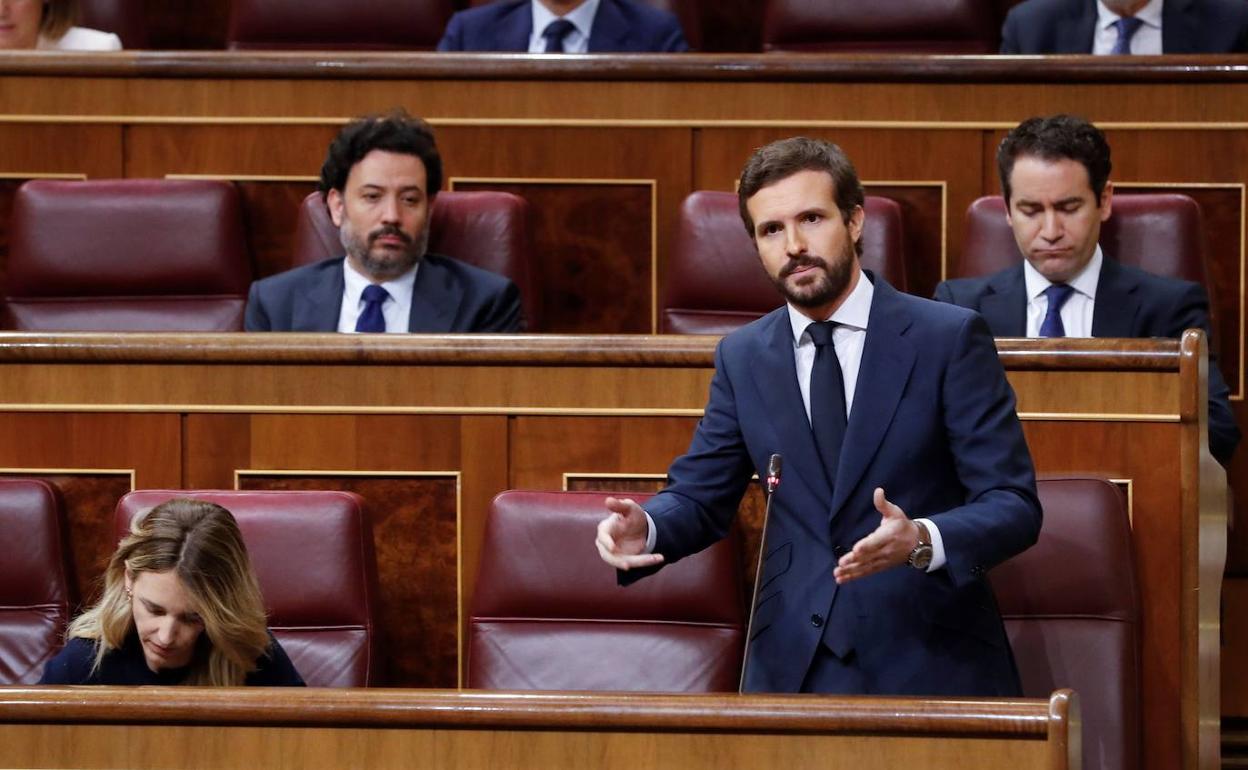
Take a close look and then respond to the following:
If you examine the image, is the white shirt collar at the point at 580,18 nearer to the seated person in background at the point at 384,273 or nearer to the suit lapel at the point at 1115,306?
the seated person in background at the point at 384,273

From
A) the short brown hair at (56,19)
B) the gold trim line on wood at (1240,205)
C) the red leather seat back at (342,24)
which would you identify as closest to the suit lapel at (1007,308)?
the gold trim line on wood at (1240,205)

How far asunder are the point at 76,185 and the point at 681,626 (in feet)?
2.24

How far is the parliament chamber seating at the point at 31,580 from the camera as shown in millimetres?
1043

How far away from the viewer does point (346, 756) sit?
27.0 inches

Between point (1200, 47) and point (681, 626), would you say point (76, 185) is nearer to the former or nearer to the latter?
point (681, 626)

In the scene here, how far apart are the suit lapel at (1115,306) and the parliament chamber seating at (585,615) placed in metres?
0.36

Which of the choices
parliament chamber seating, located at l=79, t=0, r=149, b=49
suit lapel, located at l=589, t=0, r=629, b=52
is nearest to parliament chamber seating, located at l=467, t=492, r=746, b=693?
suit lapel, located at l=589, t=0, r=629, b=52

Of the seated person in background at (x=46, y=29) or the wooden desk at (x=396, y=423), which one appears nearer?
the wooden desk at (x=396, y=423)

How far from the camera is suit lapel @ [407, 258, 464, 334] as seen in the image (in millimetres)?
1325

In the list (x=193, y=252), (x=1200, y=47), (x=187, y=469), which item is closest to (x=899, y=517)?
(x=187, y=469)

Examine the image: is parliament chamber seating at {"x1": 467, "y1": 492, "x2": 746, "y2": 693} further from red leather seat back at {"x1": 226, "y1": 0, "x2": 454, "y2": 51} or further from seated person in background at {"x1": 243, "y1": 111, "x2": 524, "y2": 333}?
red leather seat back at {"x1": 226, "y1": 0, "x2": 454, "y2": 51}

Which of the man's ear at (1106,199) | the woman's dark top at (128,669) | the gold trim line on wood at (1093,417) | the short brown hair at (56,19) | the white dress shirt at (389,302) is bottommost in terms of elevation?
the woman's dark top at (128,669)

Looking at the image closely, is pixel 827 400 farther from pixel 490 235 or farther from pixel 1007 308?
pixel 490 235

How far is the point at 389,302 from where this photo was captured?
134 centimetres
